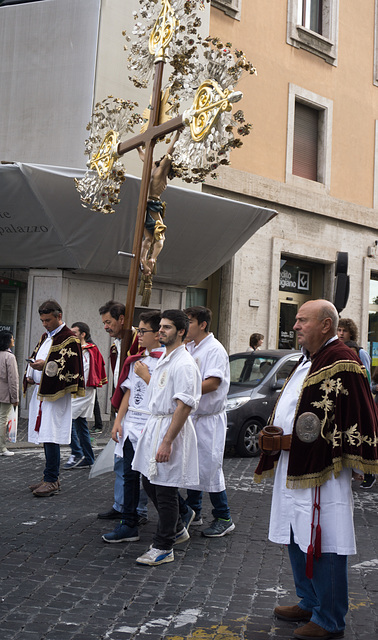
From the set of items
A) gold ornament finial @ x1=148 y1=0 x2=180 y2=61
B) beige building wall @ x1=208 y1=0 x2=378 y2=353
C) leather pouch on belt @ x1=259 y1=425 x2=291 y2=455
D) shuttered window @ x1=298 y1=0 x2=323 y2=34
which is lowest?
leather pouch on belt @ x1=259 y1=425 x2=291 y2=455

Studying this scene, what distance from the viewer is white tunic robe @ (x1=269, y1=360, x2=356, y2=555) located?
12.9 ft

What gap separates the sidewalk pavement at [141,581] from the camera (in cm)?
413

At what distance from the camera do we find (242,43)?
18.0 m

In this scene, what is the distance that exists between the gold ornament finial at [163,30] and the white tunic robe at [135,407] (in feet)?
8.91

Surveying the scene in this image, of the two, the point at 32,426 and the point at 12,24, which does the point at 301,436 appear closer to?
the point at 32,426

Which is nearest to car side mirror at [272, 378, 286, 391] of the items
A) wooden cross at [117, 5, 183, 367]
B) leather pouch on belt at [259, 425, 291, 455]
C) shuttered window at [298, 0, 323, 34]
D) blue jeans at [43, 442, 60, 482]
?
blue jeans at [43, 442, 60, 482]

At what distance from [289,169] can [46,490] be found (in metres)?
13.2

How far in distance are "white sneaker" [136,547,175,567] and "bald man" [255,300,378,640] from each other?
4.91ft

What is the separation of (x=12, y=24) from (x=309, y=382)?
14.2m

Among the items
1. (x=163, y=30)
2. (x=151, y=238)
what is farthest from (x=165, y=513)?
(x=163, y=30)

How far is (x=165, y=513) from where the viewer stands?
17.5ft

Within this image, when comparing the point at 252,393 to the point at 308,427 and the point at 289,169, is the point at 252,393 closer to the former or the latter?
the point at 308,427

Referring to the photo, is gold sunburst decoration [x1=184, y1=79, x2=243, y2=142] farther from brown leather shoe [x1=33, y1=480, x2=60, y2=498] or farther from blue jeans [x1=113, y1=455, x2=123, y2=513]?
brown leather shoe [x1=33, y1=480, x2=60, y2=498]

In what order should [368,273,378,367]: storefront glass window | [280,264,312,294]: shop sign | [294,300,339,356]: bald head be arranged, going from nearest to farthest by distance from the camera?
[294,300,339,356]: bald head → [280,264,312,294]: shop sign → [368,273,378,367]: storefront glass window
